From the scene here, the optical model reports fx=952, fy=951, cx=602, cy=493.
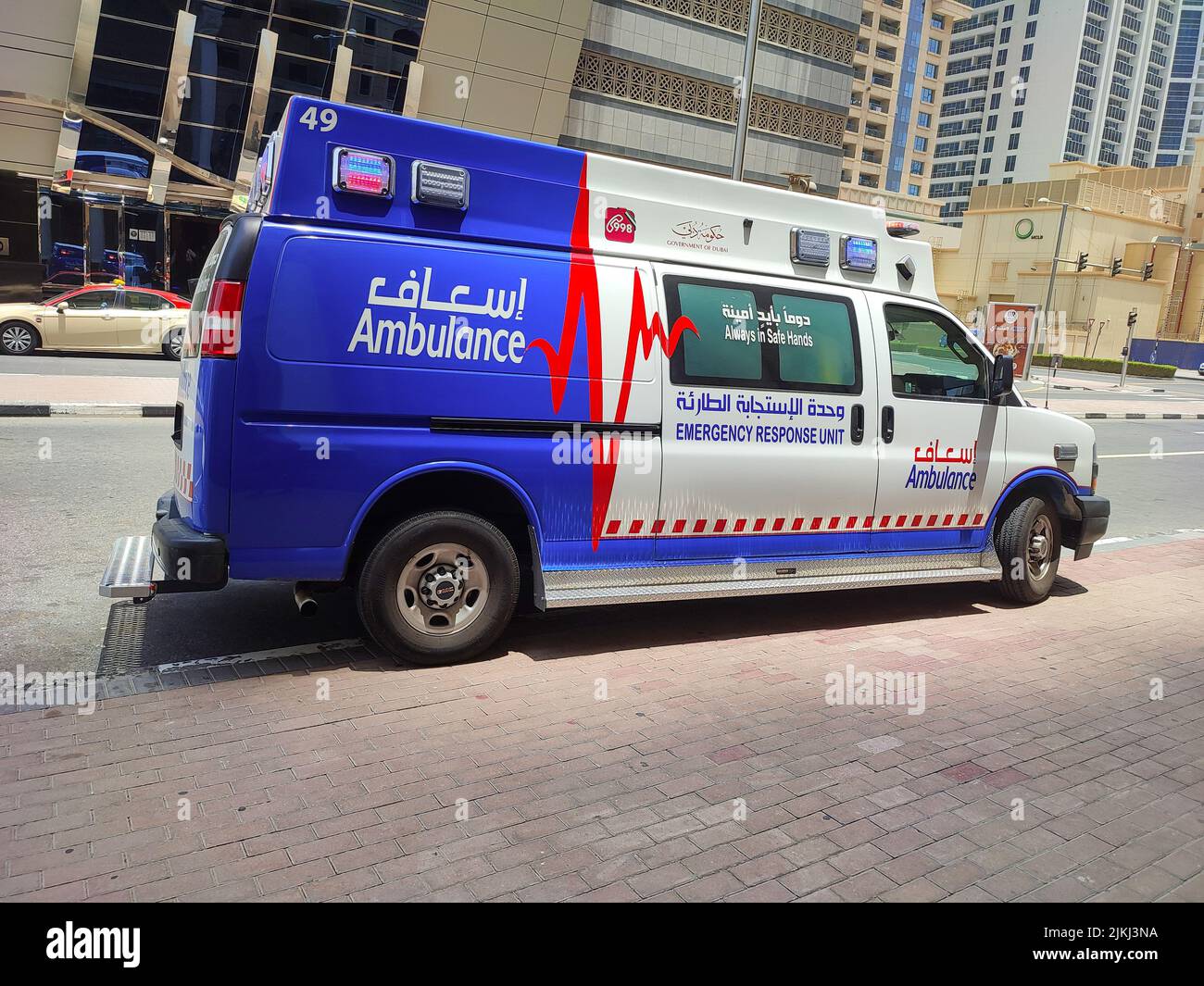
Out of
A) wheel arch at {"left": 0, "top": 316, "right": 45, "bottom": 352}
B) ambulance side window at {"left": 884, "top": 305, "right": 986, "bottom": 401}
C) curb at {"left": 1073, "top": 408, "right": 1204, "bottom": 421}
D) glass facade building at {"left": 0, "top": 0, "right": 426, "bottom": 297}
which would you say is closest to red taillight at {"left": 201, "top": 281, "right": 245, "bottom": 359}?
ambulance side window at {"left": 884, "top": 305, "right": 986, "bottom": 401}

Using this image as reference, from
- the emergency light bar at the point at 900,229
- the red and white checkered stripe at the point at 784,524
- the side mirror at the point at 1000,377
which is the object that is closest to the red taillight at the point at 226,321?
the red and white checkered stripe at the point at 784,524

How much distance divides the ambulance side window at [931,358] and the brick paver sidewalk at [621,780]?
1774 millimetres

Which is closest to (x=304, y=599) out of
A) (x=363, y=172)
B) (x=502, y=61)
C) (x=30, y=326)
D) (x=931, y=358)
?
(x=363, y=172)

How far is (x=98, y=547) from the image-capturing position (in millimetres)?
6734

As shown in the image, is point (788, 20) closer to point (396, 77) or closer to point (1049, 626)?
point (396, 77)

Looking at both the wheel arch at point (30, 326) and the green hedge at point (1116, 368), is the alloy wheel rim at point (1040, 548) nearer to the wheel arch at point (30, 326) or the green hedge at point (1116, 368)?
the wheel arch at point (30, 326)

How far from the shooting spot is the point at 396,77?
97.6 feet

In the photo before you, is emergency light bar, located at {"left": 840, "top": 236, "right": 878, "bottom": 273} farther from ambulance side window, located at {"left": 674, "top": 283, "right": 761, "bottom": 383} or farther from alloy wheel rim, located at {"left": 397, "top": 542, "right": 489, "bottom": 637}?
alloy wheel rim, located at {"left": 397, "top": 542, "right": 489, "bottom": 637}

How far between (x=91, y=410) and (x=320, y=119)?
30.9 ft

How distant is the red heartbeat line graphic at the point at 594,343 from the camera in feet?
16.9

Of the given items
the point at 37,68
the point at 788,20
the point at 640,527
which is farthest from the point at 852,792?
the point at 788,20

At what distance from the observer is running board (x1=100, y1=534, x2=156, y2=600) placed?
455cm

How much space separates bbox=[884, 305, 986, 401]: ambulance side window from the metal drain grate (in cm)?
478
